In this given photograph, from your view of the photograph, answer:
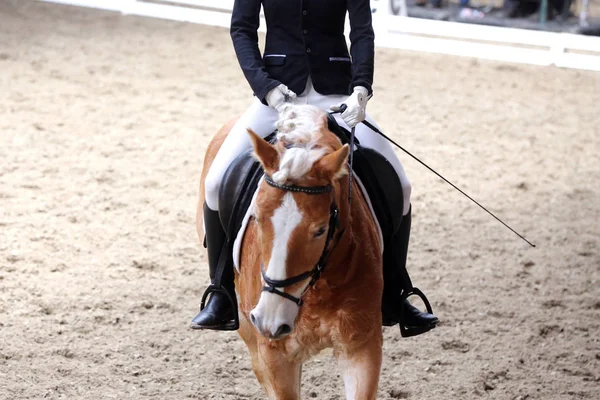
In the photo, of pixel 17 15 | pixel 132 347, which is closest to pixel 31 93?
pixel 17 15

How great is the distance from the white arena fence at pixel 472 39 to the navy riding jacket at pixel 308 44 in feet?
23.9

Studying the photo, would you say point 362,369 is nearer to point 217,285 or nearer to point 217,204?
point 217,285

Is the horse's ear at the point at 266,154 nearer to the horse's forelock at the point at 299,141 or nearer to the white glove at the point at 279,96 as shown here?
the horse's forelock at the point at 299,141

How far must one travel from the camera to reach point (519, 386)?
402 cm

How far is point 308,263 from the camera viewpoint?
2564 millimetres

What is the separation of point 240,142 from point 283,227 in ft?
2.91

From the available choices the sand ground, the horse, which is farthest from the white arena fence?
the horse

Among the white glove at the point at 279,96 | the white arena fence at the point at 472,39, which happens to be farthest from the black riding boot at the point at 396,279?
the white arena fence at the point at 472,39

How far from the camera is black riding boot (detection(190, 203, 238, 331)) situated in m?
3.37

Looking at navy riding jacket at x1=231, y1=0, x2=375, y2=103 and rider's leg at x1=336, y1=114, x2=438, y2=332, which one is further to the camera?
rider's leg at x1=336, y1=114, x2=438, y2=332

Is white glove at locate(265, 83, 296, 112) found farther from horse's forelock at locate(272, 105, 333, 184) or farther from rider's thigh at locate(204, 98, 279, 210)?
horse's forelock at locate(272, 105, 333, 184)

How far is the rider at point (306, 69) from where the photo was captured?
10.5ft

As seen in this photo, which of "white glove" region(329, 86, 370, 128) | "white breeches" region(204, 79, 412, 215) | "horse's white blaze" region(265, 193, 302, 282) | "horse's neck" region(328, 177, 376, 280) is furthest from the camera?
"white breeches" region(204, 79, 412, 215)

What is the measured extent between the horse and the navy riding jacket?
1.50 feet
